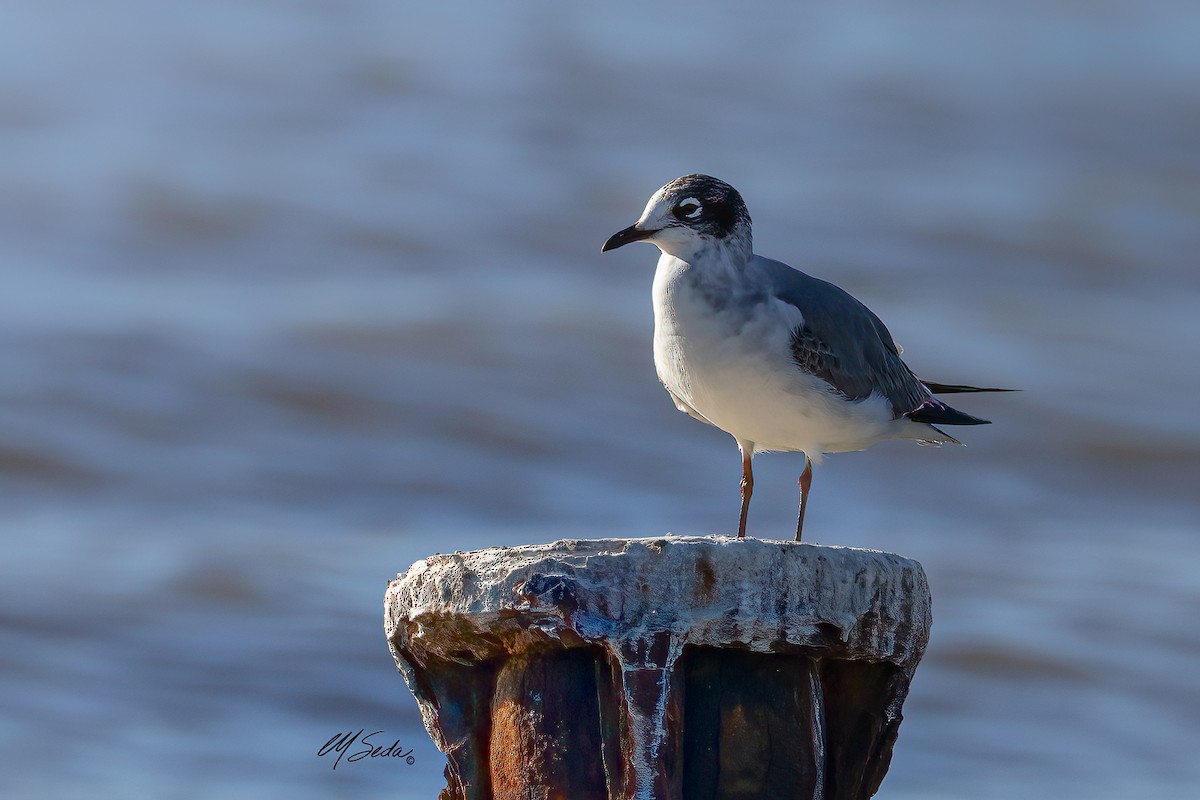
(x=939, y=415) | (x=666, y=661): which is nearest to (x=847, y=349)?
(x=939, y=415)

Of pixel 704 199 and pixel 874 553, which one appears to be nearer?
pixel 874 553

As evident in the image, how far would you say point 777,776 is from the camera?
3637mm

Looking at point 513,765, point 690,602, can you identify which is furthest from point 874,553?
point 513,765

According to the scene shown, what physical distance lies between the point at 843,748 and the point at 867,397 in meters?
1.51

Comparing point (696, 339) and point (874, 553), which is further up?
point (696, 339)

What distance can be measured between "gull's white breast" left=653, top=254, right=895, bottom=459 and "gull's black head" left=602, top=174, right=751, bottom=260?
0.21 ft

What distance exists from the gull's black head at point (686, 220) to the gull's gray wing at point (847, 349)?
24cm

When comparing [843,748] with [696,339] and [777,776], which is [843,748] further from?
[696,339]

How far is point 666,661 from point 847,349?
1731mm

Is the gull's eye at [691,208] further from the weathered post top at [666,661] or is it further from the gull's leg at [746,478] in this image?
the weathered post top at [666,661]

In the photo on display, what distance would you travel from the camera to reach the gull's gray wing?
15.6ft

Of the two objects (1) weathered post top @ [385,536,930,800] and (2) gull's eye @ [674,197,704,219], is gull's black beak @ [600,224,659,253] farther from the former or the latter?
(1) weathered post top @ [385,536,930,800]

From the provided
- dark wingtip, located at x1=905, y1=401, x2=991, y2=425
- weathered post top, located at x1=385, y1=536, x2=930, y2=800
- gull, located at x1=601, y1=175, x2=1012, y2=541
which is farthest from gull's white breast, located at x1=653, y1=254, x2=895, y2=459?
weathered post top, located at x1=385, y1=536, x2=930, y2=800

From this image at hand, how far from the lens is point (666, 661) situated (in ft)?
11.6
